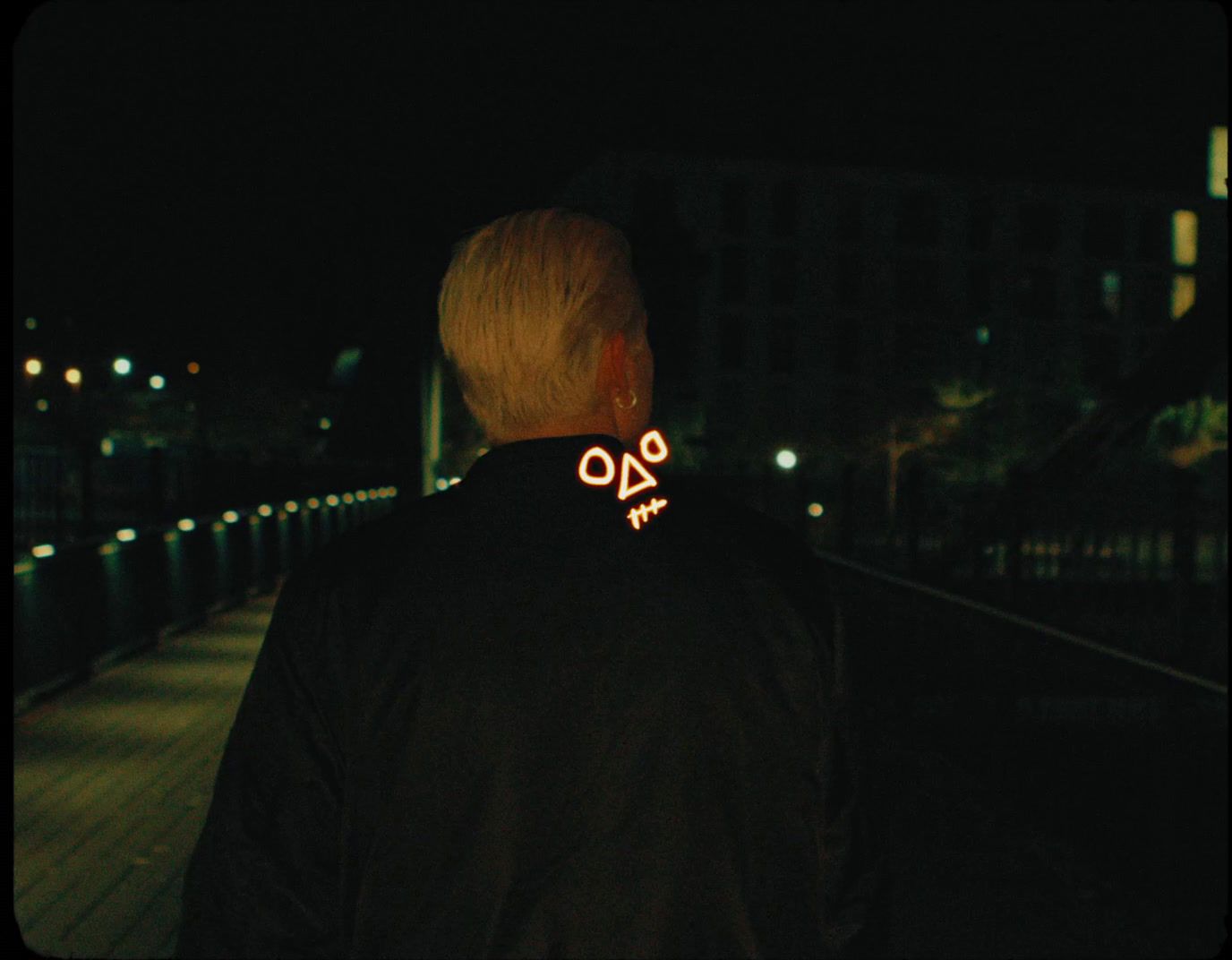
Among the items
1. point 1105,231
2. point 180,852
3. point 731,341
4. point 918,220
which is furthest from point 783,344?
point 180,852

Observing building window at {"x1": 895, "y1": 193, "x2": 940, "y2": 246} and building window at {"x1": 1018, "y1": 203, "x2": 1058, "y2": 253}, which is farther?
building window at {"x1": 1018, "y1": 203, "x2": 1058, "y2": 253}

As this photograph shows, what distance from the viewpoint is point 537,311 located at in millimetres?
1635

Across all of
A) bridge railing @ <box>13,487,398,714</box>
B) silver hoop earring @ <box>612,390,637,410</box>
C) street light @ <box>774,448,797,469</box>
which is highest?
street light @ <box>774,448,797,469</box>

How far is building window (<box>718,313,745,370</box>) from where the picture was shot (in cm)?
7044

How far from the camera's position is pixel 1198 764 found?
7.84 meters

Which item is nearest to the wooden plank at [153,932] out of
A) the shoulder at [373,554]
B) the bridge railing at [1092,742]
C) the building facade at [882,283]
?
the bridge railing at [1092,742]

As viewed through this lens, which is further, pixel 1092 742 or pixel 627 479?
pixel 1092 742

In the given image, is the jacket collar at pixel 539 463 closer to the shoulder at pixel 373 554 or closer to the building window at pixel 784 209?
the shoulder at pixel 373 554

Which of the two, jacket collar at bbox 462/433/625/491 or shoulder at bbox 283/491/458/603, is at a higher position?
jacket collar at bbox 462/433/625/491

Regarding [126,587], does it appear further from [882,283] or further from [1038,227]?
[1038,227]

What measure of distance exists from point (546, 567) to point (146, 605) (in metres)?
10.6

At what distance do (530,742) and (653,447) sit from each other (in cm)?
38

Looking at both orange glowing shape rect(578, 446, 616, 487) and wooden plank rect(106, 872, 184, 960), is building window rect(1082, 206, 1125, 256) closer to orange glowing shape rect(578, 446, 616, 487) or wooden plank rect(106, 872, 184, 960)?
wooden plank rect(106, 872, 184, 960)

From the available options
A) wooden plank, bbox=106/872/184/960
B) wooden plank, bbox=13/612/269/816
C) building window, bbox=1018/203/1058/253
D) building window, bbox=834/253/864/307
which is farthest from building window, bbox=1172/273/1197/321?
wooden plank, bbox=106/872/184/960
